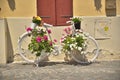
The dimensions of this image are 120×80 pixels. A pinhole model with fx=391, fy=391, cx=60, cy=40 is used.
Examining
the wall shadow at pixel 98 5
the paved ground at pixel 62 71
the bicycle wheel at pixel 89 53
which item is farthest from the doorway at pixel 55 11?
the paved ground at pixel 62 71

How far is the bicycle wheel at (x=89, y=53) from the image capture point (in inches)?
380

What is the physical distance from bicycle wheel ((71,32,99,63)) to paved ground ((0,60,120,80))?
0.71 ft

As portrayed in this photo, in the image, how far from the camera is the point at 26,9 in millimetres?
9961

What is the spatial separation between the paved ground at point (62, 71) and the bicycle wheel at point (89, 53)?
8.5 inches

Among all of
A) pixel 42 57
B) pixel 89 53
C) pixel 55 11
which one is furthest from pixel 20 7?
pixel 89 53

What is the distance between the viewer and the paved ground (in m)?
8.04

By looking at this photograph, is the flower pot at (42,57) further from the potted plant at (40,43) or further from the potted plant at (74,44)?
the potted plant at (74,44)

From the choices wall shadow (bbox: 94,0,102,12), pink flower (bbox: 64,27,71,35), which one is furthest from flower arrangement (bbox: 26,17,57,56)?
wall shadow (bbox: 94,0,102,12)

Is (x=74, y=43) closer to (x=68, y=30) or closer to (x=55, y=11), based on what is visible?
(x=68, y=30)

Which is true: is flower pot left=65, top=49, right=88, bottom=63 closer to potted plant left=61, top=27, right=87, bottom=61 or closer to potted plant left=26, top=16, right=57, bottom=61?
potted plant left=61, top=27, right=87, bottom=61

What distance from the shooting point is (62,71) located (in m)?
8.68

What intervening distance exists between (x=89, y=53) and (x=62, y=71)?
152 centimetres

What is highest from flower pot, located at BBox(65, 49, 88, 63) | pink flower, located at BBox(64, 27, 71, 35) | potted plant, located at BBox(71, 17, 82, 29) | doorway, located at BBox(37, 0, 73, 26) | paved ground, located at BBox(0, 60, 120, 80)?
doorway, located at BBox(37, 0, 73, 26)

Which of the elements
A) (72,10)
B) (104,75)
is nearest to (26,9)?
(72,10)
